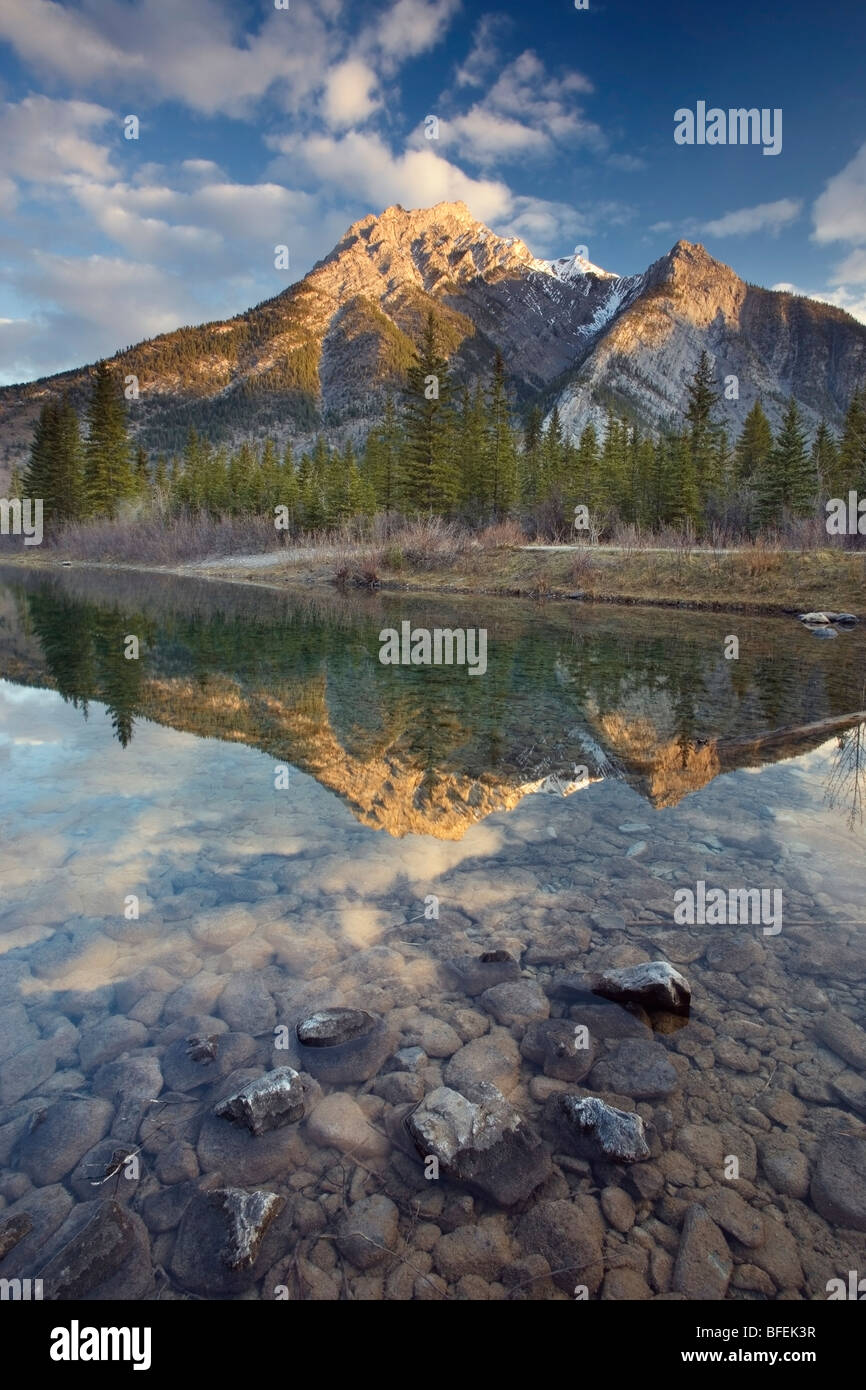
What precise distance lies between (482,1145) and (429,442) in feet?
153

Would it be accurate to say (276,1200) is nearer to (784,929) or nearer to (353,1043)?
(353,1043)

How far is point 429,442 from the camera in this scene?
4528 centimetres

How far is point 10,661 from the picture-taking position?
604 inches

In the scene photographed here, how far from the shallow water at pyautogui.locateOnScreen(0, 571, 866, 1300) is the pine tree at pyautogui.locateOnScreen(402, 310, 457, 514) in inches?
1498

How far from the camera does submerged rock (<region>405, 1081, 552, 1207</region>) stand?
272 centimetres

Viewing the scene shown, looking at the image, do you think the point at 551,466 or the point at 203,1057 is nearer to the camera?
the point at 203,1057

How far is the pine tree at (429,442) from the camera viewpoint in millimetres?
44469

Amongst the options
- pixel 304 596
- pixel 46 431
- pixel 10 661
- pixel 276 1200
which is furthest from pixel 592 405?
pixel 276 1200

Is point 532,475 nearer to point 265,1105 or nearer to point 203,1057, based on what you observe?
point 203,1057

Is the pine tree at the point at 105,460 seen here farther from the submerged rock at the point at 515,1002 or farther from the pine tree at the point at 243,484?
the submerged rock at the point at 515,1002

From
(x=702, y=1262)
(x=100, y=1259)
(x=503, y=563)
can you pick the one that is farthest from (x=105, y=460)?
(x=702, y=1262)

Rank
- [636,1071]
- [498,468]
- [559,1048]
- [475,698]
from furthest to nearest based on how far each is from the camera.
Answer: [498,468] → [475,698] → [559,1048] → [636,1071]

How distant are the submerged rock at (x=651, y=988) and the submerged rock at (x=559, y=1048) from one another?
0.34 meters

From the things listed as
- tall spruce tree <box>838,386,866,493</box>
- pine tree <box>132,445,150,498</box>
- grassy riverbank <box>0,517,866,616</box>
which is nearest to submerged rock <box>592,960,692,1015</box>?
grassy riverbank <box>0,517,866,616</box>
